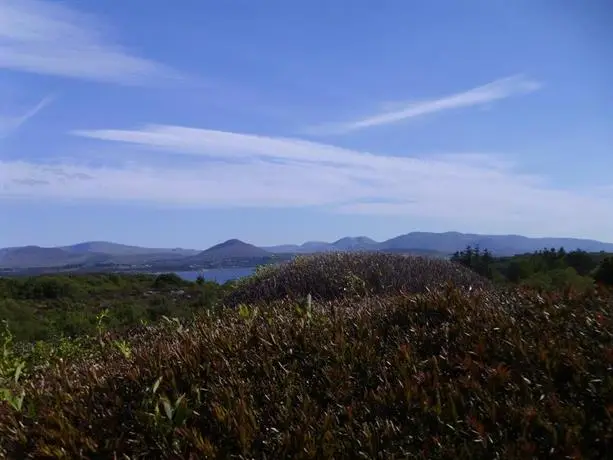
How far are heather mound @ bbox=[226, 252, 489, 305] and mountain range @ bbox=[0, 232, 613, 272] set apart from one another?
3265 mm

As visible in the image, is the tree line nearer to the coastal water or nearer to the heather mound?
the heather mound

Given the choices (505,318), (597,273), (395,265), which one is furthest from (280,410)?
(597,273)

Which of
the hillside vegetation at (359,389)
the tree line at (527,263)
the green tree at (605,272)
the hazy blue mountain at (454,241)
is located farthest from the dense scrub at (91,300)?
the hazy blue mountain at (454,241)

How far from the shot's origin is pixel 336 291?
9352 mm

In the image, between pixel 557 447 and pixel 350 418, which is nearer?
pixel 557 447

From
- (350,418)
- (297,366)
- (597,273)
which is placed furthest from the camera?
(597,273)

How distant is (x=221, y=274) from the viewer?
17.0 metres

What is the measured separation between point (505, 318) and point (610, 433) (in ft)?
4.72

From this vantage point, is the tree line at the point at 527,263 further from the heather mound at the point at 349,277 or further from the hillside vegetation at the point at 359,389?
the hillside vegetation at the point at 359,389

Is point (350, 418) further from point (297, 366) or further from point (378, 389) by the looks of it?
point (297, 366)

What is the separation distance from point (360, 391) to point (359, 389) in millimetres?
33

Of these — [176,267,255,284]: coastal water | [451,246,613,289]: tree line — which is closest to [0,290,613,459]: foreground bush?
[176,267,255,284]: coastal water

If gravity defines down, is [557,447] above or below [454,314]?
below

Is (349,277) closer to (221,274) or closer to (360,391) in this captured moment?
(360,391)
